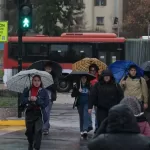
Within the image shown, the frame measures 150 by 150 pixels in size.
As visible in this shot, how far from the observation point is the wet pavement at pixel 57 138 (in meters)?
11.9

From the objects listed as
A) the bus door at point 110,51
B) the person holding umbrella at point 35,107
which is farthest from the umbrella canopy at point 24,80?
the bus door at point 110,51

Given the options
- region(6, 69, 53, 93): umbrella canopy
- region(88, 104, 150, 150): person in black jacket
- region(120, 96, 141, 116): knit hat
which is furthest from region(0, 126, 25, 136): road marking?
region(88, 104, 150, 150): person in black jacket

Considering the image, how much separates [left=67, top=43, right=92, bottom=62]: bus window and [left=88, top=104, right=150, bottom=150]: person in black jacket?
1111 inches

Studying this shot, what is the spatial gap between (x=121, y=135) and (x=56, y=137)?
871cm

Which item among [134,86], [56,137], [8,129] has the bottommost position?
[8,129]

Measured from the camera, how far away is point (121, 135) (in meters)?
4.66

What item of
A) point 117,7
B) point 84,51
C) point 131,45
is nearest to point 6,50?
point 84,51

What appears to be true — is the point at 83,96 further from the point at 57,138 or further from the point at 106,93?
the point at 106,93

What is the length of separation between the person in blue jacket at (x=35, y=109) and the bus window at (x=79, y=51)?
22.0 meters

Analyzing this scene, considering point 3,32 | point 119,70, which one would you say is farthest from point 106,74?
point 3,32

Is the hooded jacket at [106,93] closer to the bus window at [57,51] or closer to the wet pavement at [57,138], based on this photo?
the wet pavement at [57,138]

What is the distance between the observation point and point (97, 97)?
1185 cm

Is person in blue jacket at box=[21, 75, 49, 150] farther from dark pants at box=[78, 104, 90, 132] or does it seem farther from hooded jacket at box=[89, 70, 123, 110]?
dark pants at box=[78, 104, 90, 132]

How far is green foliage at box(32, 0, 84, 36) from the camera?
48531mm
